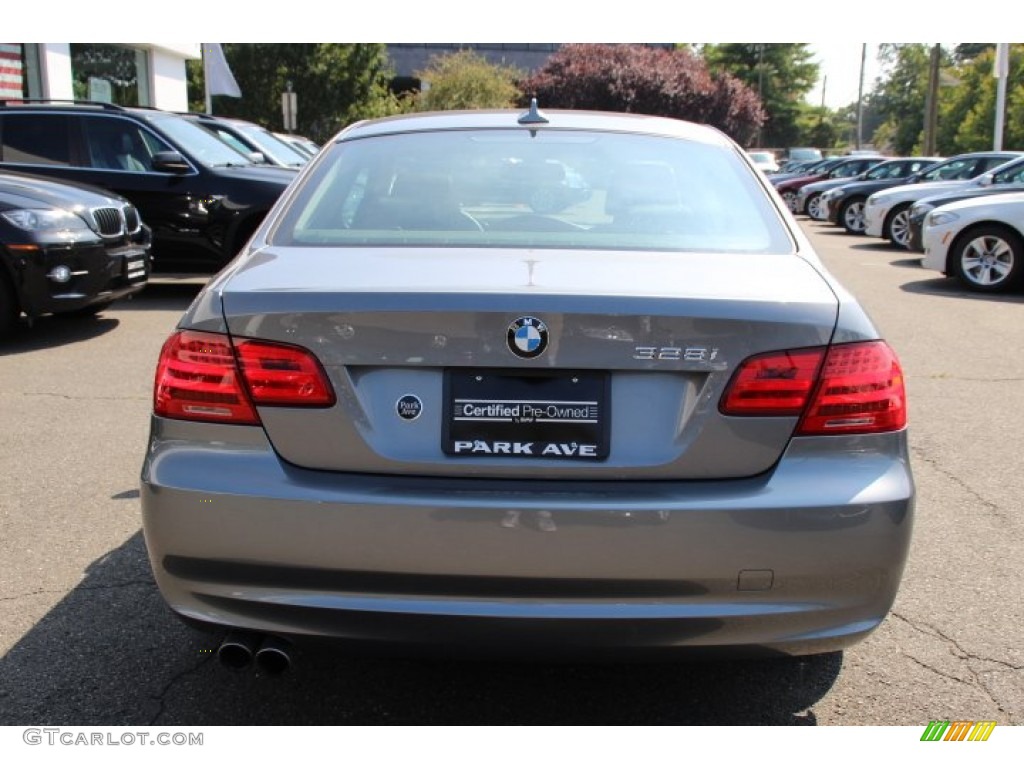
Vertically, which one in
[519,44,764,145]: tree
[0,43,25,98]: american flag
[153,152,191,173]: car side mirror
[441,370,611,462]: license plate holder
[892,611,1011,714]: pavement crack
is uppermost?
[519,44,764,145]: tree

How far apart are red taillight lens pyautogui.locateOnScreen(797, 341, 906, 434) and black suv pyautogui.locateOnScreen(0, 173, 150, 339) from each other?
265 inches

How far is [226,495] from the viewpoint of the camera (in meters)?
2.45

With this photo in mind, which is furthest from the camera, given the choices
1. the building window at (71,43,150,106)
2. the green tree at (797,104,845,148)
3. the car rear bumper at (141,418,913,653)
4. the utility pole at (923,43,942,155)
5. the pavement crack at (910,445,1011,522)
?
the green tree at (797,104,845,148)

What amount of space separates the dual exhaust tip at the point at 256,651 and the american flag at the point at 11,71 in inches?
687

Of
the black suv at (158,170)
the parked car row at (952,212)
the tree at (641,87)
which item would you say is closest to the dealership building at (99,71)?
the black suv at (158,170)

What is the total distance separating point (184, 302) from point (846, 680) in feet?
28.2

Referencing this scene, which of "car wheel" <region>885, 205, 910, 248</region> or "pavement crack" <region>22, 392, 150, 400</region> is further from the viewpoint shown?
"car wheel" <region>885, 205, 910, 248</region>

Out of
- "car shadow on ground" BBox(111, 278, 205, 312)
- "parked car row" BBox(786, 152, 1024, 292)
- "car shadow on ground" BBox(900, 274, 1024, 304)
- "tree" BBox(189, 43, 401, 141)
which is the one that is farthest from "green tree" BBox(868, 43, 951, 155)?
"car shadow on ground" BBox(111, 278, 205, 312)

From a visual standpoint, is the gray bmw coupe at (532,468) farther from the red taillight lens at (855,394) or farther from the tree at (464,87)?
the tree at (464,87)

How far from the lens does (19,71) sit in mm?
18188

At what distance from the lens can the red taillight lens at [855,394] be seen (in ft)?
8.15

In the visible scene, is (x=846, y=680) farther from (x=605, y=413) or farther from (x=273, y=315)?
(x=273, y=315)

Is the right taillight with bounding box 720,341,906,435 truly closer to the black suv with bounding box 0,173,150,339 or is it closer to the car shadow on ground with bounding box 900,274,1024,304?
the black suv with bounding box 0,173,150,339

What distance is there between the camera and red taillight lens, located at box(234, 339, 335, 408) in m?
2.46
